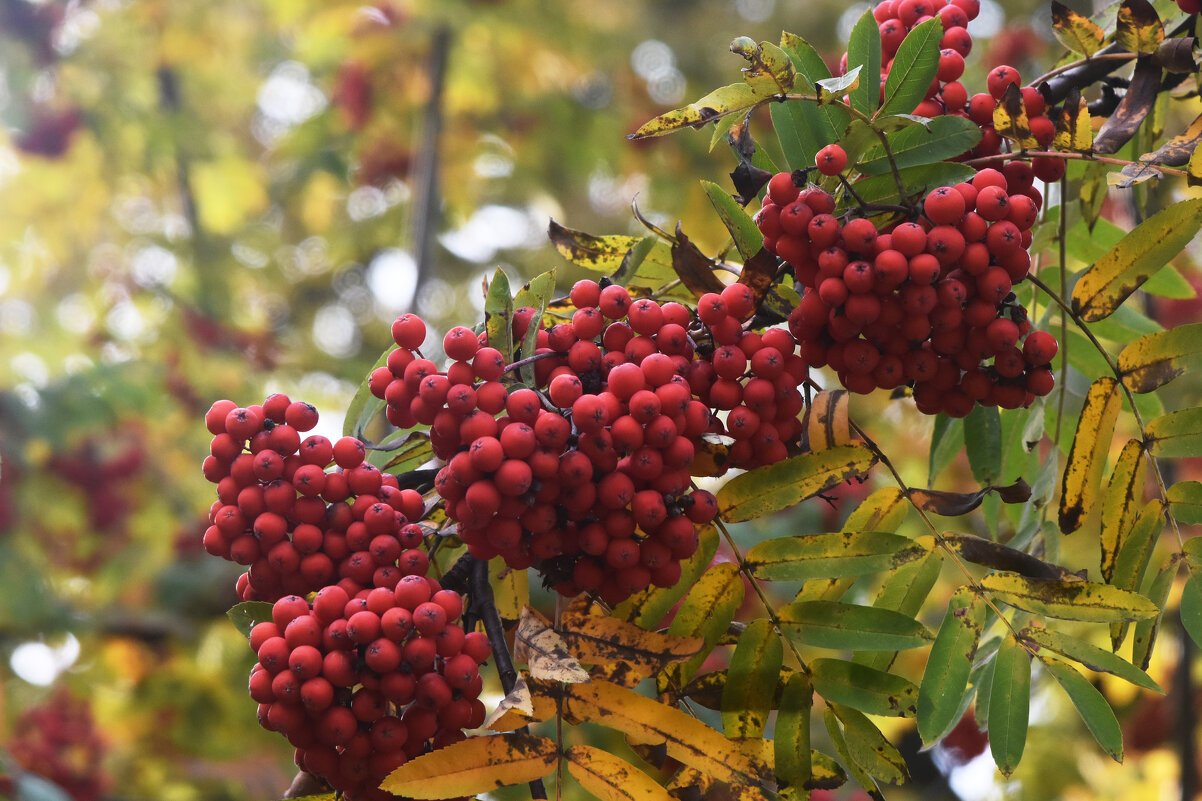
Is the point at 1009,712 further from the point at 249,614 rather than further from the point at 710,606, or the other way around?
the point at 249,614

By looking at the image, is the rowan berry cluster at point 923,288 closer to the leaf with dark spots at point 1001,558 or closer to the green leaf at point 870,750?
the leaf with dark spots at point 1001,558

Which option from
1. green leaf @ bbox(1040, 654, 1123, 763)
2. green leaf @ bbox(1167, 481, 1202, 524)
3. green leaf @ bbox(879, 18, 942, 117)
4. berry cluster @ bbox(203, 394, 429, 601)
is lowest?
green leaf @ bbox(1040, 654, 1123, 763)

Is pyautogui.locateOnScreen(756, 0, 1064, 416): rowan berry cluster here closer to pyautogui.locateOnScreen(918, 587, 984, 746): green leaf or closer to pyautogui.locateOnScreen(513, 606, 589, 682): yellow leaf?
pyautogui.locateOnScreen(918, 587, 984, 746): green leaf

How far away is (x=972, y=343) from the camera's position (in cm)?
102

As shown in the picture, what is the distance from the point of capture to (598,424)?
94 cm

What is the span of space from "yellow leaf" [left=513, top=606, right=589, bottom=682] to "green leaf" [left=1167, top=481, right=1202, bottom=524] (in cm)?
74

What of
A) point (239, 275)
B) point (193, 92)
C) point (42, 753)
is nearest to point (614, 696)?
point (42, 753)

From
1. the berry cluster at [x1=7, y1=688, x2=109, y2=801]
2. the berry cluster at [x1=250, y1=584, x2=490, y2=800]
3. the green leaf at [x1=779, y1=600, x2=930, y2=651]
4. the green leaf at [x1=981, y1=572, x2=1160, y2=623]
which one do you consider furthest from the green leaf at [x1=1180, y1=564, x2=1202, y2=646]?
the berry cluster at [x1=7, y1=688, x2=109, y2=801]

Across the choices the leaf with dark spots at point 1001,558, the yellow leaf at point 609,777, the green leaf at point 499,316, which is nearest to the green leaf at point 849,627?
the leaf with dark spots at point 1001,558

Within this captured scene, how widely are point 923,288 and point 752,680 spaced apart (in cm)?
48

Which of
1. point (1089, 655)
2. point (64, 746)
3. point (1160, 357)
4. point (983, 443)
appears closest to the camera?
point (1089, 655)

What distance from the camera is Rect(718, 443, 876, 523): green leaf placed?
1.05 metres

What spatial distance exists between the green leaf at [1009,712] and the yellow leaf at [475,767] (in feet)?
1.60

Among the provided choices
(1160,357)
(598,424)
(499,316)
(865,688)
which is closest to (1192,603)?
(1160,357)
